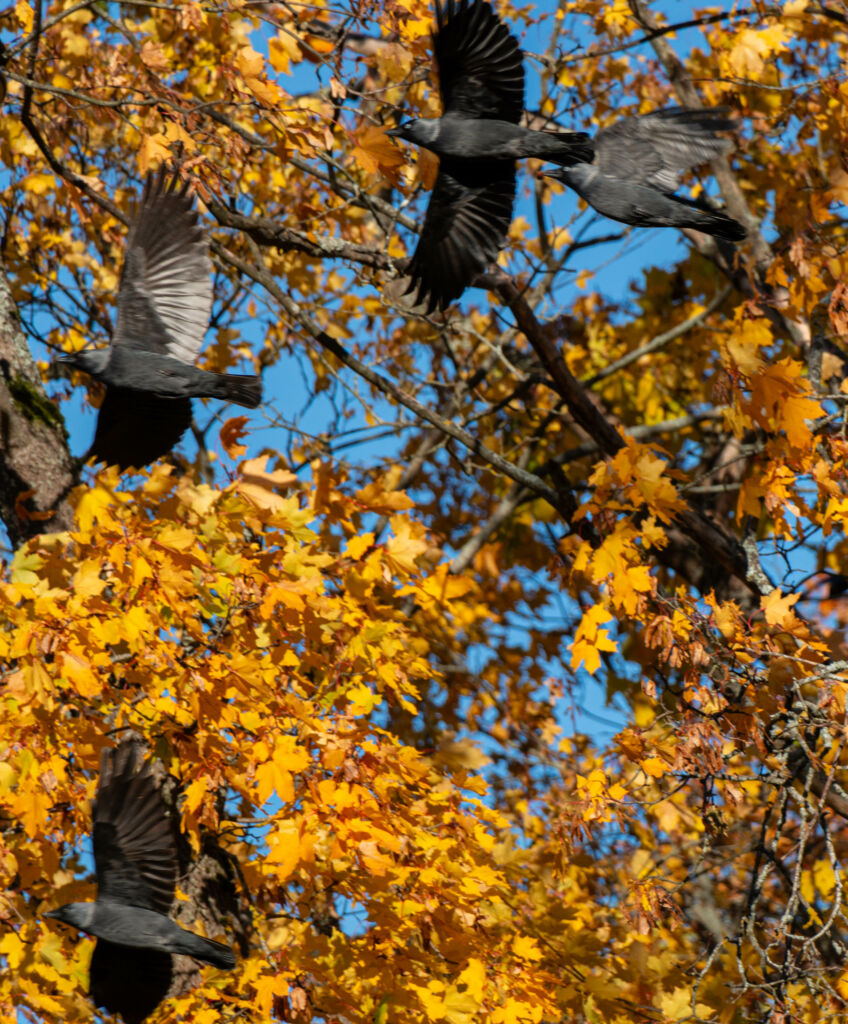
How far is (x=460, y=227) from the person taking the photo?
3621 millimetres

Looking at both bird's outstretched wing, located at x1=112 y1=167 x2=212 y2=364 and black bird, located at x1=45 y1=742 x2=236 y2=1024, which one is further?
bird's outstretched wing, located at x1=112 y1=167 x2=212 y2=364

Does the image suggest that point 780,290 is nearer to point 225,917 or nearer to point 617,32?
point 617,32

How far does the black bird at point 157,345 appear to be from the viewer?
12.2ft

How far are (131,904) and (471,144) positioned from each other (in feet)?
8.27

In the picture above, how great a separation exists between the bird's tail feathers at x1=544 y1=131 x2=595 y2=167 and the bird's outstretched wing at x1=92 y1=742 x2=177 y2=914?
2221 mm

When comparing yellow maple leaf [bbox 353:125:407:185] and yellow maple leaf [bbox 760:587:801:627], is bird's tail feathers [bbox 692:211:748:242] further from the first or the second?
yellow maple leaf [bbox 760:587:801:627]

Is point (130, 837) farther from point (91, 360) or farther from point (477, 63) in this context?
point (477, 63)

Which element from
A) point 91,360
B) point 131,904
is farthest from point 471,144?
point 131,904

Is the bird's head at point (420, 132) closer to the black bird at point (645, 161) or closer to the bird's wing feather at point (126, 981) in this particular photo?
the black bird at point (645, 161)

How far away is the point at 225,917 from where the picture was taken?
4.12 metres

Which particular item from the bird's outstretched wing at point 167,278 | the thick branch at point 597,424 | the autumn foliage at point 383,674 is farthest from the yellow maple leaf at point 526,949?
the bird's outstretched wing at point 167,278

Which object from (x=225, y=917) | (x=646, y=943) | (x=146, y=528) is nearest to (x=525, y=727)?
(x=646, y=943)

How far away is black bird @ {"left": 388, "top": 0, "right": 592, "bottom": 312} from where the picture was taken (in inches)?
129

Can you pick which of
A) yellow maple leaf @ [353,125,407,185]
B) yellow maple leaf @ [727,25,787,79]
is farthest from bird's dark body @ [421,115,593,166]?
yellow maple leaf @ [727,25,787,79]
